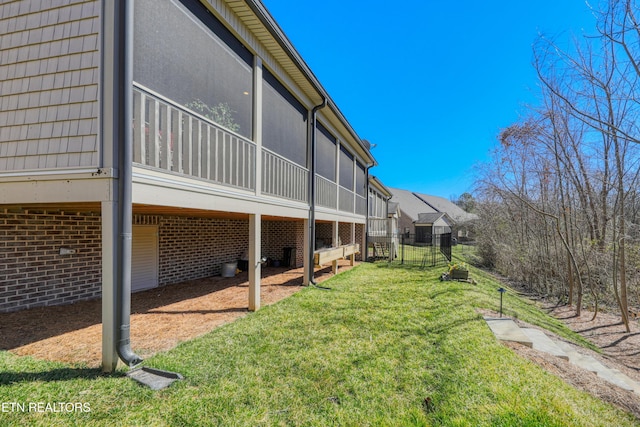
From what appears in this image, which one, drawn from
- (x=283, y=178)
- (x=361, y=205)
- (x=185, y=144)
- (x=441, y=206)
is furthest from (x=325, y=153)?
(x=441, y=206)

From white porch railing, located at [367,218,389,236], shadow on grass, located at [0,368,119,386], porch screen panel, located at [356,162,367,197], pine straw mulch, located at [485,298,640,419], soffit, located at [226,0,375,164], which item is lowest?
pine straw mulch, located at [485,298,640,419]

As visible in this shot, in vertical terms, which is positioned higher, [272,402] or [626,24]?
[626,24]

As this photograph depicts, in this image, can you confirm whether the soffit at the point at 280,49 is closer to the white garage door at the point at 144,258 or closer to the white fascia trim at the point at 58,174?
the white fascia trim at the point at 58,174

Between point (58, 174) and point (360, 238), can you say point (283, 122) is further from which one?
point (360, 238)

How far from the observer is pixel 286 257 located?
11039mm

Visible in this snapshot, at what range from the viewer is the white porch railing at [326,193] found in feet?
28.7

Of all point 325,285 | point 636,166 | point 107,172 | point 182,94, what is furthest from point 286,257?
point 636,166

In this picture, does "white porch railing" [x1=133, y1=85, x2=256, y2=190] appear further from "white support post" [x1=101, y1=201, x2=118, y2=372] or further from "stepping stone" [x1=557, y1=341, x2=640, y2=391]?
"stepping stone" [x1=557, y1=341, x2=640, y2=391]

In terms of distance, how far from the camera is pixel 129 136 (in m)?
2.97

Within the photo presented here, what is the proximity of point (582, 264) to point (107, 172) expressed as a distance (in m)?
11.9

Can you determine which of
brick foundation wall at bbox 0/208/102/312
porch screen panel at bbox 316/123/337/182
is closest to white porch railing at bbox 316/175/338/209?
porch screen panel at bbox 316/123/337/182

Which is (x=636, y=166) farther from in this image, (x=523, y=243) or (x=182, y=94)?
(x=182, y=94)

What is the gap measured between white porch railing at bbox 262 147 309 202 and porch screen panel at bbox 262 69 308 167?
0.91 ft

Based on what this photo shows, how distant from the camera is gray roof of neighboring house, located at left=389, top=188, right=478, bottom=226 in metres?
40.4
